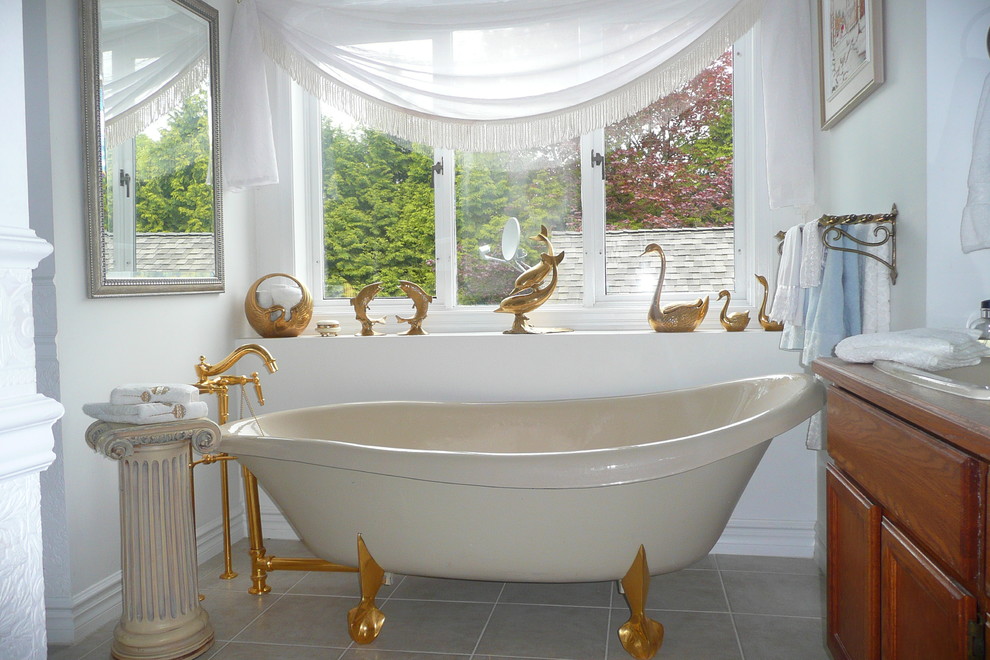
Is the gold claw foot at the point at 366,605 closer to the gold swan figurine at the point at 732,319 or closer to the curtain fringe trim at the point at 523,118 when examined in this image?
the gold swan figurine at the point at 732,319

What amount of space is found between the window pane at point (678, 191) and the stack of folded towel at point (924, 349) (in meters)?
1.64

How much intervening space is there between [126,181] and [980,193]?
229 centimetres

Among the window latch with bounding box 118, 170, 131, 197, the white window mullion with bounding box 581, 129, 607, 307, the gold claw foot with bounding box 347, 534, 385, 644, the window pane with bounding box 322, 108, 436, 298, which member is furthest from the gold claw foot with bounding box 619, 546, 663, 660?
the window latch with bounding box 118, 170, 131, 197

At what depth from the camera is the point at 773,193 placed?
2715 millimetres

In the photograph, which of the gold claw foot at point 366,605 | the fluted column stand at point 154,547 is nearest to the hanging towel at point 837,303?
the gold claw foot at point 366,605

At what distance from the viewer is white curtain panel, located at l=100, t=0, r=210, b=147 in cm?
236

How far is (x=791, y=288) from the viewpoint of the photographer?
2250 millimetres

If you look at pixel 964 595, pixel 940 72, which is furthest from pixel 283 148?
pixel 964 595

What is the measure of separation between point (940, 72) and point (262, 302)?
2.39m

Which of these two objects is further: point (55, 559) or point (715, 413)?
point (715, 413)

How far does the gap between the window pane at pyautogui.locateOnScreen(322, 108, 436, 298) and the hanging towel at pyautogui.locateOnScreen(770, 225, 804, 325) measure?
4.93ft

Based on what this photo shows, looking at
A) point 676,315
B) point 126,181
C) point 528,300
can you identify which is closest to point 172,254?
point 126,181

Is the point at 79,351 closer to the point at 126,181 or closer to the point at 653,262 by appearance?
the point at 126,181

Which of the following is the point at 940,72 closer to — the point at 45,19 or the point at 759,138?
the point at 759,138
